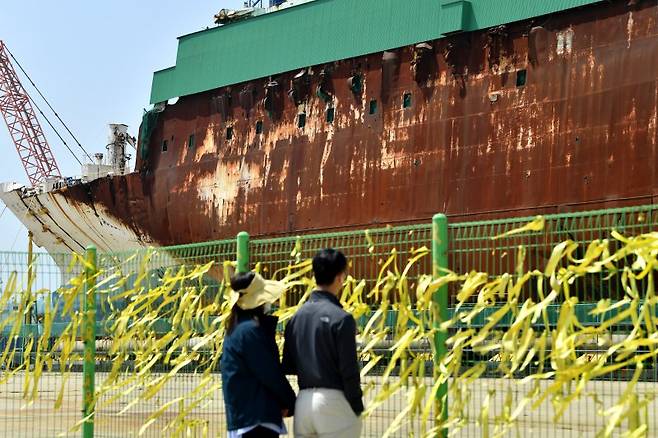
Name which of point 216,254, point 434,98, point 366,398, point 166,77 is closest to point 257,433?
point 366,398

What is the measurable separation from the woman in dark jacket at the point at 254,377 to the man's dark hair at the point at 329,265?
0.37m

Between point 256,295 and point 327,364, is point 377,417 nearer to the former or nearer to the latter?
point 256,295

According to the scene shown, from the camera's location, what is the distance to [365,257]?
23.8 ft

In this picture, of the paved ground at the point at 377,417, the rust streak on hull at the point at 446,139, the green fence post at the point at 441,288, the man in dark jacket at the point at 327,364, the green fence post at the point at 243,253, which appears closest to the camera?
the man in dark jacket at the point at 327,364

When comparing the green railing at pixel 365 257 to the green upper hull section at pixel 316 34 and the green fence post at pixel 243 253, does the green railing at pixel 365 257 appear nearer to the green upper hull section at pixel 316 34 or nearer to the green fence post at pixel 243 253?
the green fence post at pixel 243 253

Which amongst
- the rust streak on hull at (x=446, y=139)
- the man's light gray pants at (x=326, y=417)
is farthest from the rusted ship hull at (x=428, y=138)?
the man's light gray pants at (x=326, y=417)

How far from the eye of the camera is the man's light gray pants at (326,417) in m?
5.13

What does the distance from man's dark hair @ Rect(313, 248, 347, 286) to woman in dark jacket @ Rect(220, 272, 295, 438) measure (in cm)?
37

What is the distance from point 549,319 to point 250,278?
1913 millimetres

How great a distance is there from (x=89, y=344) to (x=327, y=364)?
3821 mm

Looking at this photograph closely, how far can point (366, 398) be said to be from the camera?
6.93m

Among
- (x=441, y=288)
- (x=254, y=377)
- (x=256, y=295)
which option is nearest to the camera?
(x=254, y=377)

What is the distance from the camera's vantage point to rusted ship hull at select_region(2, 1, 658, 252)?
701 inches

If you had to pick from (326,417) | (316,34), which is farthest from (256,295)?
(316,34)
